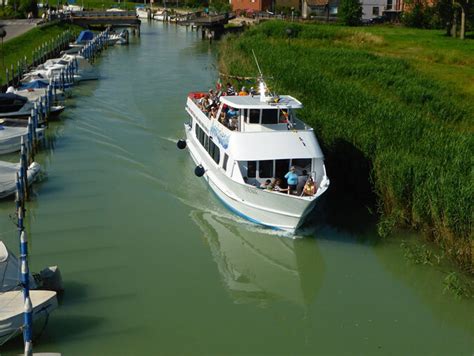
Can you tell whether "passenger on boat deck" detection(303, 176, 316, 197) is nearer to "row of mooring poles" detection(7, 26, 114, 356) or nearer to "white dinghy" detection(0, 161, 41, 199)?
"row of mooring poles" detection(7, 26, 114, 356)

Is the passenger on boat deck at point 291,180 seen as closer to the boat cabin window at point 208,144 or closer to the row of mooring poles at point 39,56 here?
the boat cabin window at point 208,144

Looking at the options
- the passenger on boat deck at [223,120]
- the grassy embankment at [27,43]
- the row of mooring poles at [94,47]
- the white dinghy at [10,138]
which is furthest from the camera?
the row of mooring poles at [94,47]

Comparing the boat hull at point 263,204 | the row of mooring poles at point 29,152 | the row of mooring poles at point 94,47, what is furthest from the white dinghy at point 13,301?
the row of mooring poles at point 94,47

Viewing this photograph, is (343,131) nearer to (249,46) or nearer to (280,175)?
(280,175)

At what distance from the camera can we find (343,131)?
85.1 ft

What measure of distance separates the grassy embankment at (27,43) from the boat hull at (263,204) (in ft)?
84.3

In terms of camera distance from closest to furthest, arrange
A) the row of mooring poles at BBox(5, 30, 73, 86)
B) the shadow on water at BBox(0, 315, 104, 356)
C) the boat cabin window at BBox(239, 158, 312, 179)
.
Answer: the shadow on water at BBox(0, 315, 104, 356)
the boat cabin window at BBox(239, 158, 312, 179)
the row of mooring poles at BBox(5, 30, 73, 86)

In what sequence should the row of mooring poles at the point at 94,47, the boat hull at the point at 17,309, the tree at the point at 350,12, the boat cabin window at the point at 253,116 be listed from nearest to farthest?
the boat hull at the point at 17,309 → the boat cabin window at the point at 253,116 → the row of mooring poles at the point at 94,47 → the tree at the point at 350,12

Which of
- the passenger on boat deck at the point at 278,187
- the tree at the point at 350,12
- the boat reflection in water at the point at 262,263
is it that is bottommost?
the boat reflection in water at the point at 262,263

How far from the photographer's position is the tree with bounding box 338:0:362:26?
92.4 meters

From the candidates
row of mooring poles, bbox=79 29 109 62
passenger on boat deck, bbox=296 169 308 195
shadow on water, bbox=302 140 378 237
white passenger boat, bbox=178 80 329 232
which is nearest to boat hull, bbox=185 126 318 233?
white passenger boat, bbox=178 80 329 232

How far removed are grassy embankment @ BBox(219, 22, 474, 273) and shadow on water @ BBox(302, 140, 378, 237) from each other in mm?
69

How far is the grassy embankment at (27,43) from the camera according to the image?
5392 cm

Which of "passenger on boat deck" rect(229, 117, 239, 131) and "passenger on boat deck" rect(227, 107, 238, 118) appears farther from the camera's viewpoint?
"passenger on boat deck" rect(227, 107, 238, 118)
